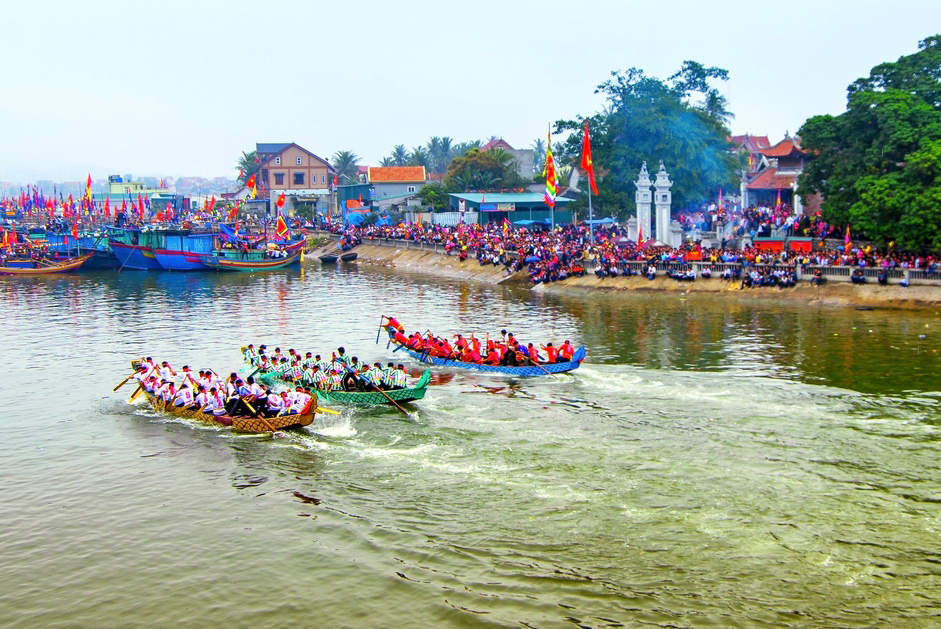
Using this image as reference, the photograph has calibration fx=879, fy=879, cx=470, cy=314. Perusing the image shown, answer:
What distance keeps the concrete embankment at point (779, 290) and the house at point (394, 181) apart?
56.3m

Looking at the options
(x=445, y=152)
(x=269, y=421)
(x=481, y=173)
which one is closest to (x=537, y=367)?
(x=269, y=421)

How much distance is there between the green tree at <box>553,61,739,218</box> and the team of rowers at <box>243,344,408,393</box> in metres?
45.9

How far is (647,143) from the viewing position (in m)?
73.2

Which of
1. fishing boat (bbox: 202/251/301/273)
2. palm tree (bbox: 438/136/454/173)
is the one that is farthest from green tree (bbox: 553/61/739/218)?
palm tree (bbox: 438/136/454/173)

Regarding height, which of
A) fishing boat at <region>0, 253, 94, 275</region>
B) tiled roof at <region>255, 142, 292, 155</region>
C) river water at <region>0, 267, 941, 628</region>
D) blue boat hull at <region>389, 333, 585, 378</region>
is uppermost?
tiled roof at <region>255, 142, 292, 155</region>

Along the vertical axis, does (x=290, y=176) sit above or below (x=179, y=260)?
above

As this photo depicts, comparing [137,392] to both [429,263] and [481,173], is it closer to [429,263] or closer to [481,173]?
[429,263]

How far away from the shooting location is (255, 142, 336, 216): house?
395 ft

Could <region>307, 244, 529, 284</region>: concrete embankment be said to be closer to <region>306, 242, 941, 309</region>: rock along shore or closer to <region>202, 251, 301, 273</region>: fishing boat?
<region>306, 242, 941, 309</region>: rock along shore

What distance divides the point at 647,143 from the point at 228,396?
171 feet

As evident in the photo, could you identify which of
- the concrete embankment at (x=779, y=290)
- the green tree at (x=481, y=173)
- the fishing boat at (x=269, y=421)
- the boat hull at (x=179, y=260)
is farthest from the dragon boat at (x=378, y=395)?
the green tree at (x=481, y=173)

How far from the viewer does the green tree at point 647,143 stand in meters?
72.4

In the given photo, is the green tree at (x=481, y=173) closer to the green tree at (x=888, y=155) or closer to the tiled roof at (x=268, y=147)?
the tiled roof at (x=268, y=147)

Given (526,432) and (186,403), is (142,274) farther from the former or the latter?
(526,432)
